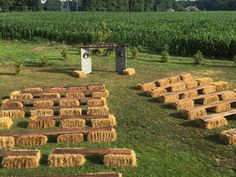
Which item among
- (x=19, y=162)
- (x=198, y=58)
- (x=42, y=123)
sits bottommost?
(x=19, y=162)

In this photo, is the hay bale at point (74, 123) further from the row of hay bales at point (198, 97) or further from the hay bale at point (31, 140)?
the row of hay bales at point (198, 97)

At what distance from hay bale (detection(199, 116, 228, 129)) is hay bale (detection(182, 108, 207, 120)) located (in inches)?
25.0

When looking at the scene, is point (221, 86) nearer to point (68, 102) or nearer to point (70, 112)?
point (68, 102)

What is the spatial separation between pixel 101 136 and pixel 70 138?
0.76 m

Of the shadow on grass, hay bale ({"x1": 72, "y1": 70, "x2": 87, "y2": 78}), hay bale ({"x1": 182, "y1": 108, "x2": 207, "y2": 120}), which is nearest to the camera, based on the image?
the shadow on grass

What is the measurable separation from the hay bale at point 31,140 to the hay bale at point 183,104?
191 inches

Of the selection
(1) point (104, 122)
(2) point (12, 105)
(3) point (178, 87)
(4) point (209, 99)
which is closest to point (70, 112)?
(1) point (104, 122)

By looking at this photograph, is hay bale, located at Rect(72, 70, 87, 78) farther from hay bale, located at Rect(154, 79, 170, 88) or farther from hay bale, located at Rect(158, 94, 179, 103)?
hay bale, located at Rect(158, 94, 179, 103)

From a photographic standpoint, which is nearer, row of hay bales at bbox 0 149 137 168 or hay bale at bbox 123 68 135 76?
row of hay bales at bbox 0 149 137 168

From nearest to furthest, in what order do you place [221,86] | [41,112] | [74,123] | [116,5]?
1. [74,123]
2. [41,112]
3. [221,86]
4. [116,5]

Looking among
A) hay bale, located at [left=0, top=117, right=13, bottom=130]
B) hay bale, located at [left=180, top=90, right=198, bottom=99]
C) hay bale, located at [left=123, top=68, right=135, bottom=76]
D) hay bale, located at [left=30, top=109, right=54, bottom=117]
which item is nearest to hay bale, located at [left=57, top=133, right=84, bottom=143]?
hay bale, located at [left=0, top=117, right=13, bottom=130]

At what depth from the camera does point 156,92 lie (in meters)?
15.7

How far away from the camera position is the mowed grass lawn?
9.33 meters

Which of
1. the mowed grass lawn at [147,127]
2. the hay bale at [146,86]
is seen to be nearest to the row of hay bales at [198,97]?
the hay bale at [146,86]
